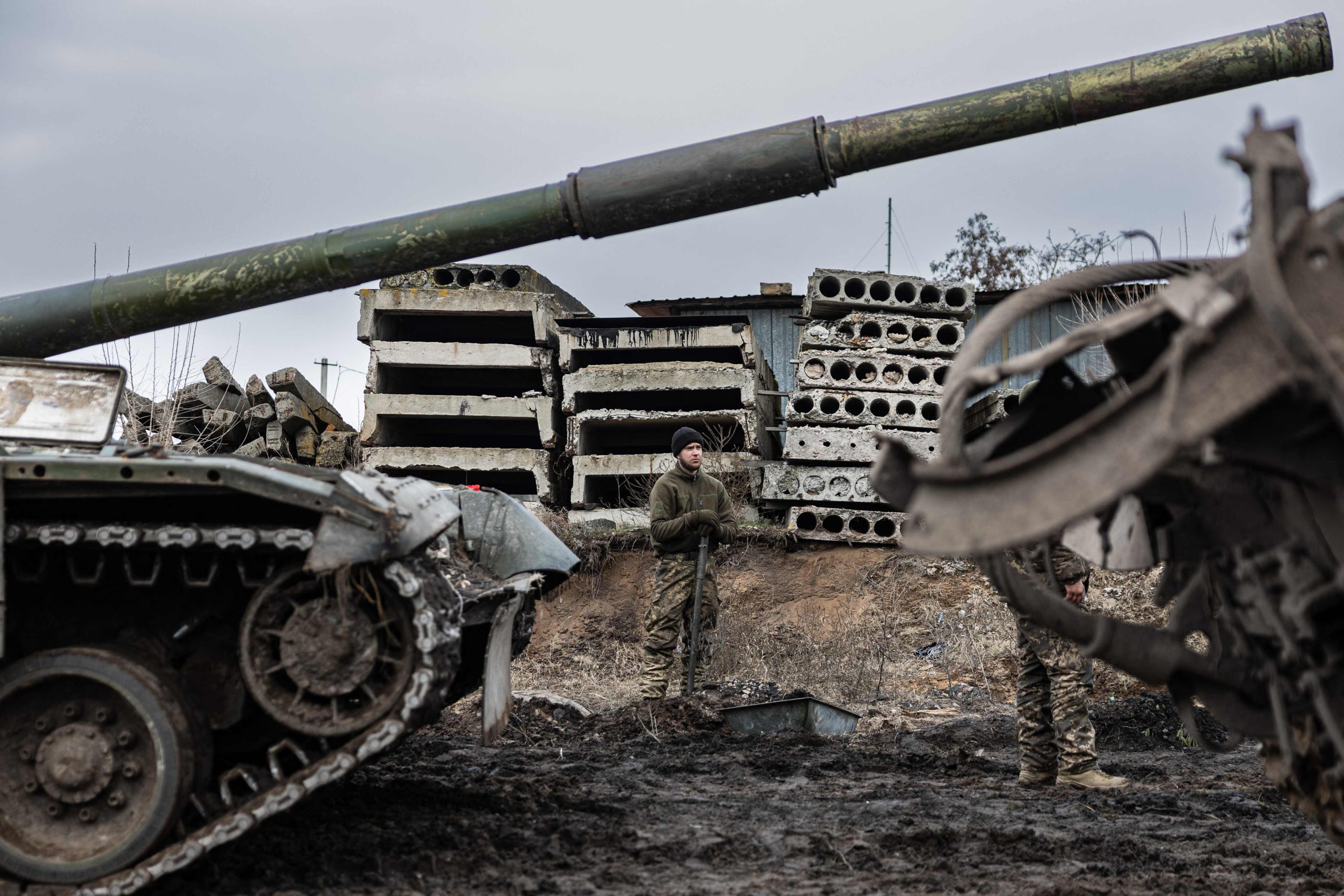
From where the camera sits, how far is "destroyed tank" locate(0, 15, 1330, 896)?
444 centimetres

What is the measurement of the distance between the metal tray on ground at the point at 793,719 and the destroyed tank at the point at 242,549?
143 inches

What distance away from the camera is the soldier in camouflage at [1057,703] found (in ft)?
21.9

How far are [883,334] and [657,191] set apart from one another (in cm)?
749

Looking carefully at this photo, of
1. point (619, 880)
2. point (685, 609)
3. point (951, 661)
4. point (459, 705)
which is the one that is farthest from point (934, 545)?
point (951, 661)

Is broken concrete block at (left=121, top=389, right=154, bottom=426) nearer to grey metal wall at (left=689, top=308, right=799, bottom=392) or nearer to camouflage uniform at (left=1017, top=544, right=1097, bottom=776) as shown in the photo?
grey metal wall at (left=689, top=308, right=799, bottom=392)

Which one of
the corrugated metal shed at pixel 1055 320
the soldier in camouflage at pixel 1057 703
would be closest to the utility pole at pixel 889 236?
the corrugated metal shed at pixel 1055 320

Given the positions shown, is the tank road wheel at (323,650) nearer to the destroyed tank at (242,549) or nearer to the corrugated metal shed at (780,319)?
the destroyed tank at (242,549)

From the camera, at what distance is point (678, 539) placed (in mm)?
9594

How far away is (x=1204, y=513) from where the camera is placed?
333cm

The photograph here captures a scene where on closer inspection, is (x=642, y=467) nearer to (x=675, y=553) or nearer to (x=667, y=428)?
(x=667, y=428)

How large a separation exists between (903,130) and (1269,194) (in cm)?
247

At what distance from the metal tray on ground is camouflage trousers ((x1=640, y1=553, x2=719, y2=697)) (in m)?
0.80

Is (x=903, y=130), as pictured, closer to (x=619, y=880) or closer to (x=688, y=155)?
(x=688, y=155)

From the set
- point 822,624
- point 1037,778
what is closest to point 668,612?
point 822,624
